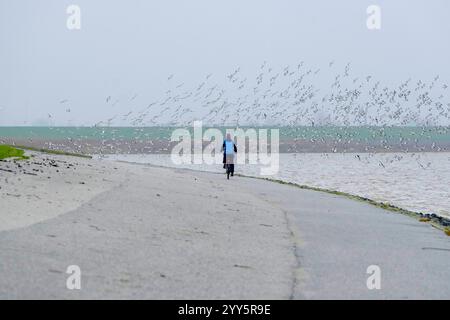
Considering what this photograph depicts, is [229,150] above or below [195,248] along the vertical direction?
below

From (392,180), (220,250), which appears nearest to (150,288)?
(220,250)

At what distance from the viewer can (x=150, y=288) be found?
877 cm

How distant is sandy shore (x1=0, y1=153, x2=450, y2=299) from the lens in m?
8.94

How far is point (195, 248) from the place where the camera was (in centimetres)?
1162

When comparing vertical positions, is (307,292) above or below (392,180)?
above

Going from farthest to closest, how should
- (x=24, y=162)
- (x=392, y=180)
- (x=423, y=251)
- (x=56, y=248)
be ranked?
1. (x=392, y=180)
2. (x=24, y=162)
3. (x=423, y=251)
4. (x=56, y=248)

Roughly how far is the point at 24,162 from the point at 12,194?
9888 mm

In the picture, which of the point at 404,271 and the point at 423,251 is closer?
the point at 404,271

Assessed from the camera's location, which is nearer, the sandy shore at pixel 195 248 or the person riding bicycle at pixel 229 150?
the sandy shore at pixel 195 248

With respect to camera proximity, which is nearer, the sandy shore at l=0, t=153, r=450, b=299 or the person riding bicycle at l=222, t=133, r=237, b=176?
the sandy shore at l=0, t=153, r=450, b=299

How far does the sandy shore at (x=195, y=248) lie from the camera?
8.94 metres
